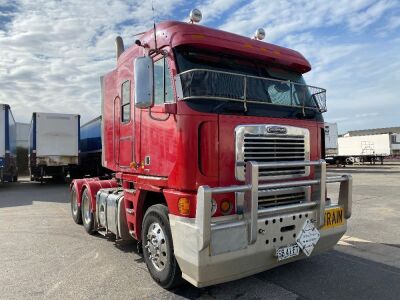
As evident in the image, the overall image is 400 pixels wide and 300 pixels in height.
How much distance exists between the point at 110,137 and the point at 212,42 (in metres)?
2.92

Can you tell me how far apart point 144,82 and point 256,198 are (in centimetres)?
177

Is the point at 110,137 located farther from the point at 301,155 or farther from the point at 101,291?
the point at 301,155

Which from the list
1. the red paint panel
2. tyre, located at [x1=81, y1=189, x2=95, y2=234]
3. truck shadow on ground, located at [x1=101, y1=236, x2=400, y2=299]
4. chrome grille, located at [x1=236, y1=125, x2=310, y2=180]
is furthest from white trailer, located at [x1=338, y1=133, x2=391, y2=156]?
the red paint panel

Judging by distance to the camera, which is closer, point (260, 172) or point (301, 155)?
point (260, 172)

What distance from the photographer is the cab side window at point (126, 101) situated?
5.70 m

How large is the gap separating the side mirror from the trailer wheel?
49.8 inches

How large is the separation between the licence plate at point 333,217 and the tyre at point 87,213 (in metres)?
4.52

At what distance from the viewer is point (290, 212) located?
4.32 m

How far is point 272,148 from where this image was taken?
4.41m

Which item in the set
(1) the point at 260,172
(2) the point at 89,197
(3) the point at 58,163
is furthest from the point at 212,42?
(3) the point at 58,163

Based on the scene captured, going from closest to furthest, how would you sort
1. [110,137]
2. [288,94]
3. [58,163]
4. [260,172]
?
1. [260,172]
2. [288,94]
3. [110,137]
4. [58,163]

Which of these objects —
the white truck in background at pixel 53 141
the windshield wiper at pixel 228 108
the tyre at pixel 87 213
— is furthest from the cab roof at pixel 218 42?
the white truck in background at pixel 53 141

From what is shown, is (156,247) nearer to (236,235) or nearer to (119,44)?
(236,235)

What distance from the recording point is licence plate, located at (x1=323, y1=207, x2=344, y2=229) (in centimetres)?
470
